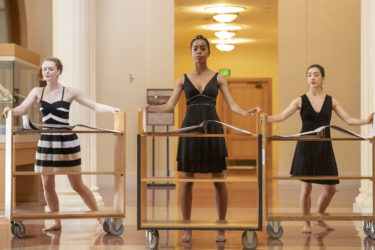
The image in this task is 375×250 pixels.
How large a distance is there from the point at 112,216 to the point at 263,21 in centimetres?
1179

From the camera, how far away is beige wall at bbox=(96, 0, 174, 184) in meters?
11.7

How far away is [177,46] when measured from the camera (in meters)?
20.2

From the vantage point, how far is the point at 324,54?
11.5m

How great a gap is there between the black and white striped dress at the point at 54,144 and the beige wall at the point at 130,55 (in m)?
6.13

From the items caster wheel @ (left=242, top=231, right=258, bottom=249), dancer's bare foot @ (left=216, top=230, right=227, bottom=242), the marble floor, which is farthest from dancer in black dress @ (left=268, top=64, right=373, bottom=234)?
caster wheel @ (left=242, top=231, right=258, bottom=249)

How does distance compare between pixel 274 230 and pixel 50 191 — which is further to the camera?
pixel 50 191

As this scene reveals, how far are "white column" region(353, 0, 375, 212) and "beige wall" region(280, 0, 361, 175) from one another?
407 centimetres

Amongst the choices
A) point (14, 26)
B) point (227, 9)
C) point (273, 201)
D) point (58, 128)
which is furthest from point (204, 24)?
point (58, 128)

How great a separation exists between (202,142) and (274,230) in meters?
0.95

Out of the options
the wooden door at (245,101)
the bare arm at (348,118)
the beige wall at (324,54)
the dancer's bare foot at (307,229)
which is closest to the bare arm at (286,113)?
the bare arm at (348,118)

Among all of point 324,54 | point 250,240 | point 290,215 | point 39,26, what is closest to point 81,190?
point 250,240

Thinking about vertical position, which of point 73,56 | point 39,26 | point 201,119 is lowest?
point 201,119

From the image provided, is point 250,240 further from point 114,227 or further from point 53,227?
point 53,227

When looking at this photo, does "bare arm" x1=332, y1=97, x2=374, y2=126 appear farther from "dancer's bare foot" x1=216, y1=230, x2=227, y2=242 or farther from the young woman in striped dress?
the young woman in striped dress
